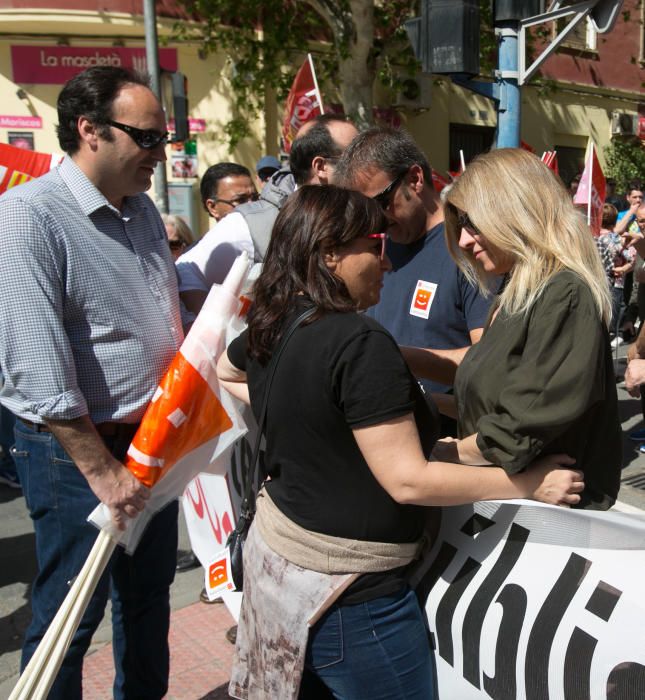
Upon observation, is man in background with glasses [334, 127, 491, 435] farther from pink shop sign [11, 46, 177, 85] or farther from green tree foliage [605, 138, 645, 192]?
green tree foliage [605, 138, 645, 192]

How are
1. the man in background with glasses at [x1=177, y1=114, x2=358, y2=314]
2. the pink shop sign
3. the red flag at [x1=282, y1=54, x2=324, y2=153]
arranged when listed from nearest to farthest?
the man in background with glasses at [x1=177, y1=114, x2=358, y2=314], the red flag at [x1=282, y1=54, x2=324, y2=153], the pink shop sign

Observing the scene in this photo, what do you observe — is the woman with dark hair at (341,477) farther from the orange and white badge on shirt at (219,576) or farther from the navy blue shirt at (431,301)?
the navy blue shirt at (431,301)

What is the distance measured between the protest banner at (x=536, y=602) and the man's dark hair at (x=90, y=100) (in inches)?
58.3

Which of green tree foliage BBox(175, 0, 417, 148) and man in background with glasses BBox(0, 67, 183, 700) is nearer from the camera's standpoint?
man in background with glasses BBox(0, 67, 183, 700)

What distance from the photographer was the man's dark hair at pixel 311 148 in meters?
3.35

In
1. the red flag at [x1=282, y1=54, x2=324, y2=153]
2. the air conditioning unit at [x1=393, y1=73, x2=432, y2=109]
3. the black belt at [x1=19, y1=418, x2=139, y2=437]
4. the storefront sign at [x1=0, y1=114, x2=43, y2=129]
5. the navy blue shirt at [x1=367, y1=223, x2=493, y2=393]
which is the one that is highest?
the air conditioning unit at [x1=393, y1=73, x2=432, y2=109]

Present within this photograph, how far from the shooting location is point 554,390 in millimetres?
1645

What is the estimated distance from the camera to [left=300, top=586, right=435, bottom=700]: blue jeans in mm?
1730

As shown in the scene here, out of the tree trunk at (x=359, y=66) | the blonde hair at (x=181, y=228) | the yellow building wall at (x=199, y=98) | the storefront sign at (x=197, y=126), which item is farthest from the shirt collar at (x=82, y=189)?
the storefront sign at (x=197, y=126)

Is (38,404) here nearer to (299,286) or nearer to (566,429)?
(299,286)

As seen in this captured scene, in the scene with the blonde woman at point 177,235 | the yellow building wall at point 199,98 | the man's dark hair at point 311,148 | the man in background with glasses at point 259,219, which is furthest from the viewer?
the yellow building wall at point 199,98

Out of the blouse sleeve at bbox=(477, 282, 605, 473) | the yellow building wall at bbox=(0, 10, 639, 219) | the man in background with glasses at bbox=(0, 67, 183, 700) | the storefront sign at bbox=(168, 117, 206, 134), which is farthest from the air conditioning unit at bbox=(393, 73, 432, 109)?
the blouse sleeve at bbox=(477, 282, 605, 473)

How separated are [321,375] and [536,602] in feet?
2.16

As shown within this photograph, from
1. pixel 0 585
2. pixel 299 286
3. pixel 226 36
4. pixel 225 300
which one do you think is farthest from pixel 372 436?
pixel 226 36
